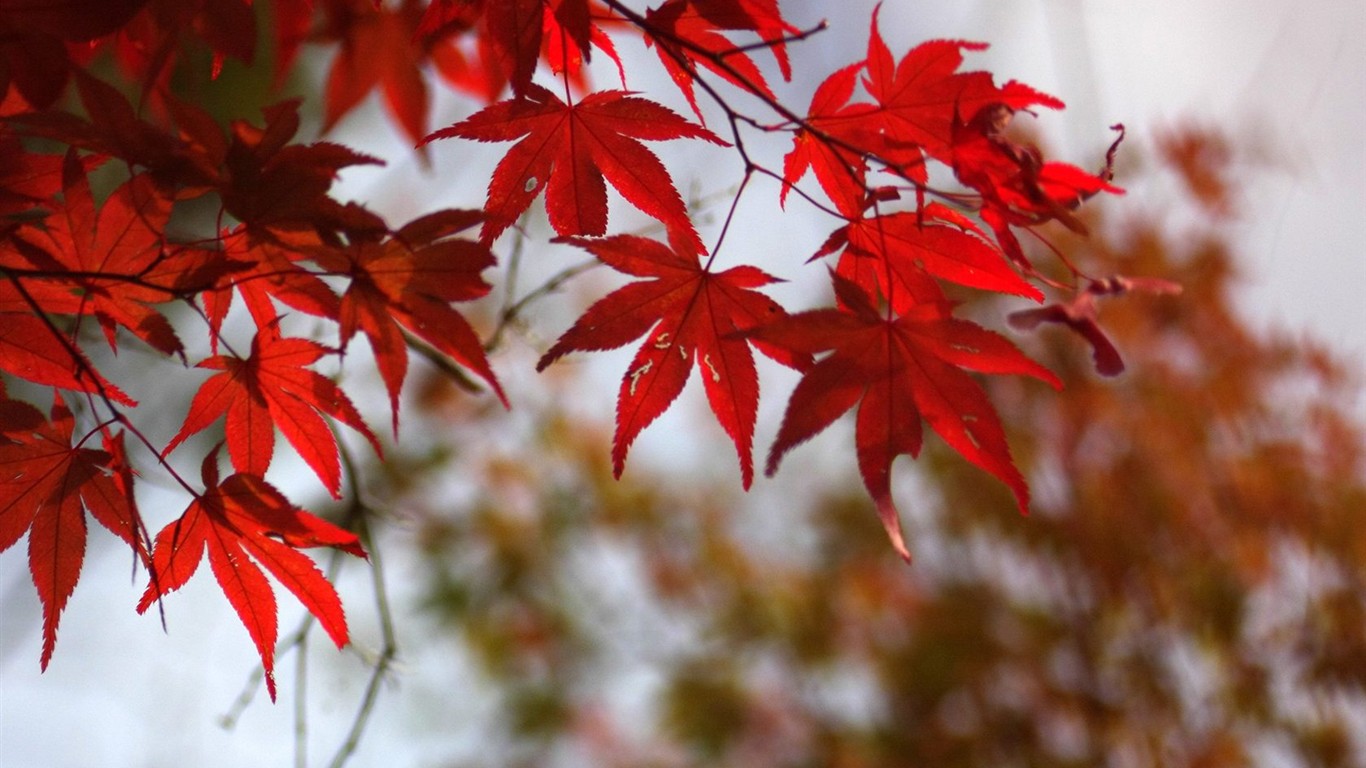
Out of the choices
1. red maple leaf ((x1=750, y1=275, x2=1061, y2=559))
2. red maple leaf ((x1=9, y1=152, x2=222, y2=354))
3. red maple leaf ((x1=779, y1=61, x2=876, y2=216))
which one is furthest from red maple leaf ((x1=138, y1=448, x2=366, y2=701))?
red maple leaf ((x1=779, y1=61, x2=876, y2=216))

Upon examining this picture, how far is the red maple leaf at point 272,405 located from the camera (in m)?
0.69

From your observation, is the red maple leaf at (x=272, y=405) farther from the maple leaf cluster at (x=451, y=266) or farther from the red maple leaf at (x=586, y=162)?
the red maple leaf at (x=586, y=162)

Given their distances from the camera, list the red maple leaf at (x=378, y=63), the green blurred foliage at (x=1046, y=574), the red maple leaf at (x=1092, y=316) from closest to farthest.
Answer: the red maple leaf at (x=1092, y=316) → the red maple leaf at (x=378, y=63) → the green blurred foliage at (x=1046, y=574)

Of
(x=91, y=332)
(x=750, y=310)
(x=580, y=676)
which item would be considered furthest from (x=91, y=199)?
(x=580, y=676)

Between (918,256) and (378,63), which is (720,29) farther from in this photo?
(378,63)

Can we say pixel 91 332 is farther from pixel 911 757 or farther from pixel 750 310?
pixel 911 757

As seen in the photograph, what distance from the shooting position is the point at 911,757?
2.68 meters

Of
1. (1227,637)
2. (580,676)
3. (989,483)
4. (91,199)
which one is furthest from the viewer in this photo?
(580,676)

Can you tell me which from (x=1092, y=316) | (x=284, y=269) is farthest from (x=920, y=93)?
(x=284, y=269)

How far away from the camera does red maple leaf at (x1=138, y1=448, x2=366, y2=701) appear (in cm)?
64

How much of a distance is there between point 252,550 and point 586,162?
1.20 ft

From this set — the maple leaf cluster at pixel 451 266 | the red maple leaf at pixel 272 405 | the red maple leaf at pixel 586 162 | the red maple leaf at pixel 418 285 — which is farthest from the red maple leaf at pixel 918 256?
the red maple leaf at pixel 272 405

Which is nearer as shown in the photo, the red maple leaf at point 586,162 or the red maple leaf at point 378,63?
the red maple leaf at point 586,162

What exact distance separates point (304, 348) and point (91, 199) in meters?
0.16
